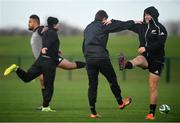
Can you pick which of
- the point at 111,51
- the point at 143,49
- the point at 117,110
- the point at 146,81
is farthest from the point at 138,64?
the point at 111,51

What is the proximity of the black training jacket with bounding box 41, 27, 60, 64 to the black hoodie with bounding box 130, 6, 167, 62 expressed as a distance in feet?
6.32

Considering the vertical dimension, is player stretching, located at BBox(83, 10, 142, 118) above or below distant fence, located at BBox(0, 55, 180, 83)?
above

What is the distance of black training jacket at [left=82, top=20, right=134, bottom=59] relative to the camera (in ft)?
46.4

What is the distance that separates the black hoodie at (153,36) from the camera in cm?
1380

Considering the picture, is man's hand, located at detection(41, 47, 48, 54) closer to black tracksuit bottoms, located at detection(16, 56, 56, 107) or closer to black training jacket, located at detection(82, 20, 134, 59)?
black tracksuit bottoms, located at detection(16, 56, 56, 107)

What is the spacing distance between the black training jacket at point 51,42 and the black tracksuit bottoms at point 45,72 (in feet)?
0.51

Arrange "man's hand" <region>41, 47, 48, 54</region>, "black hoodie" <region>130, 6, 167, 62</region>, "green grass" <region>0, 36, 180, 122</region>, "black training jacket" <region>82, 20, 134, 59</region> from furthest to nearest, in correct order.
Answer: "man's hand" <region>41, 47, 48, 54</region> → "green grass" <region>0, 36, 180, 122</region> → "black training jacket" <region>82, 20, 134, 59</region> → "black hoodie" <region>130, 6, 167, 62</region>

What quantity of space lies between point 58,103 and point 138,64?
13.2 ft

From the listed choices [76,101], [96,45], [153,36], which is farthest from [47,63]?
[76,101]

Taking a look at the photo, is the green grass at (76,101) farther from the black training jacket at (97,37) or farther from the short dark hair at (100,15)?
the short dark hair at (100,15)

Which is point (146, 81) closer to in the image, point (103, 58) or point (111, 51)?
point (111, 51)

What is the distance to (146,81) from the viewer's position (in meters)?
30.6

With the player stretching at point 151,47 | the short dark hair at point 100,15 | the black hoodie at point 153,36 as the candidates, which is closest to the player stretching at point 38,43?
the short dark hair at point 100,15

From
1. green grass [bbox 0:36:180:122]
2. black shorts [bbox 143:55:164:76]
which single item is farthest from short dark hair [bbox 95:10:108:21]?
green grass [bbox 0:36:180:122]
